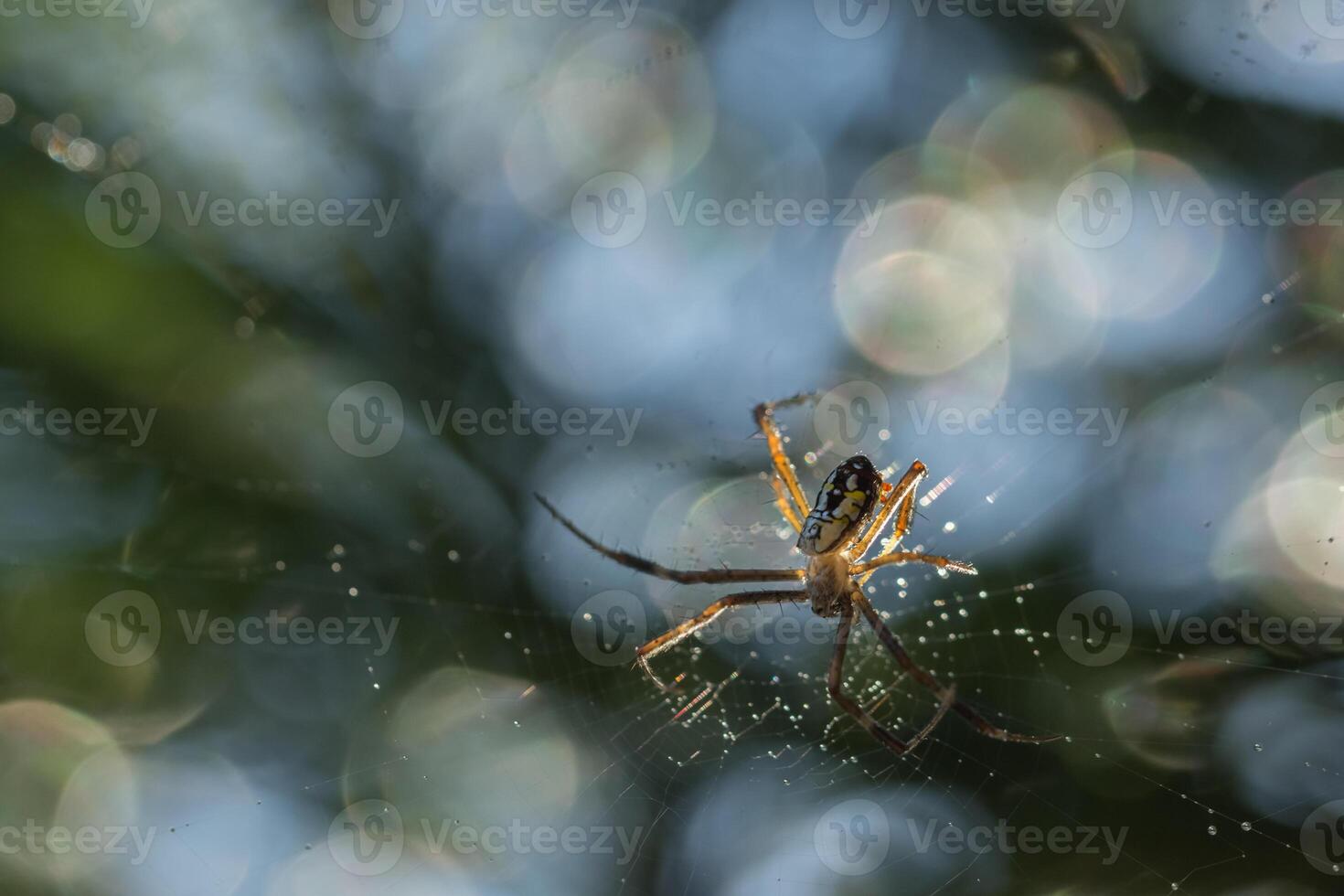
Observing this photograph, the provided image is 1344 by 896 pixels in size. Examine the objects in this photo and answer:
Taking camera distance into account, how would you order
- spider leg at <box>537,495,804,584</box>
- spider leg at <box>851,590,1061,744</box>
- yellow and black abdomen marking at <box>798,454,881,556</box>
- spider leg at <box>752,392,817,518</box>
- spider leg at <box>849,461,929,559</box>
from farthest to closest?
spider leg at <box>537,495,804,584</box>
spider leg at <box>752,392,817,518</box>
spider leg at <box>849,461,929,559</box>
yellow and black abdomen marking at <box>798,454,881,556</box>
spider leg at <box>851,590,1061,744</box>

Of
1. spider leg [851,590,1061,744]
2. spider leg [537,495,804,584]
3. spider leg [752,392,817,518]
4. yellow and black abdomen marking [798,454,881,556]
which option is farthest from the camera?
spider leg [537,495,804,584]

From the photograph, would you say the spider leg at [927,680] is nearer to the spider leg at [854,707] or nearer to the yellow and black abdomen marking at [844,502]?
the spider leg at [854,707]

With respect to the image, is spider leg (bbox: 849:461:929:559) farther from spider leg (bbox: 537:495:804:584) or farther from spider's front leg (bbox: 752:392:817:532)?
spider leg (bbox: 537:495:804:584)

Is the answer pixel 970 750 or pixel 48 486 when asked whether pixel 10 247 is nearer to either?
pixel 48 486

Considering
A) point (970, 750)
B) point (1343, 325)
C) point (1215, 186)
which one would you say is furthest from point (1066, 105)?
point (970, 750)

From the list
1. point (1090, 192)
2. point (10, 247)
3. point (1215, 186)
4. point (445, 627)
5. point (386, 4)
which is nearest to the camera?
point (10, 247)

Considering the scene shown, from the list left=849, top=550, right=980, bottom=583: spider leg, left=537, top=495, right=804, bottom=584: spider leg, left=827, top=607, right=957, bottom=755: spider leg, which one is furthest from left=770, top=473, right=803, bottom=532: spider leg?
left=827, top=607, right=957, bottom=755: spider leg

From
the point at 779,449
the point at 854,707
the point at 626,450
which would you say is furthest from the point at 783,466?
the point at 626,450

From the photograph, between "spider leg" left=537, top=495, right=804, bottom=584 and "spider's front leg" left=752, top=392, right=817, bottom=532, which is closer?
"spider's front leg" left=752, top=392, right=817, bottom=532
